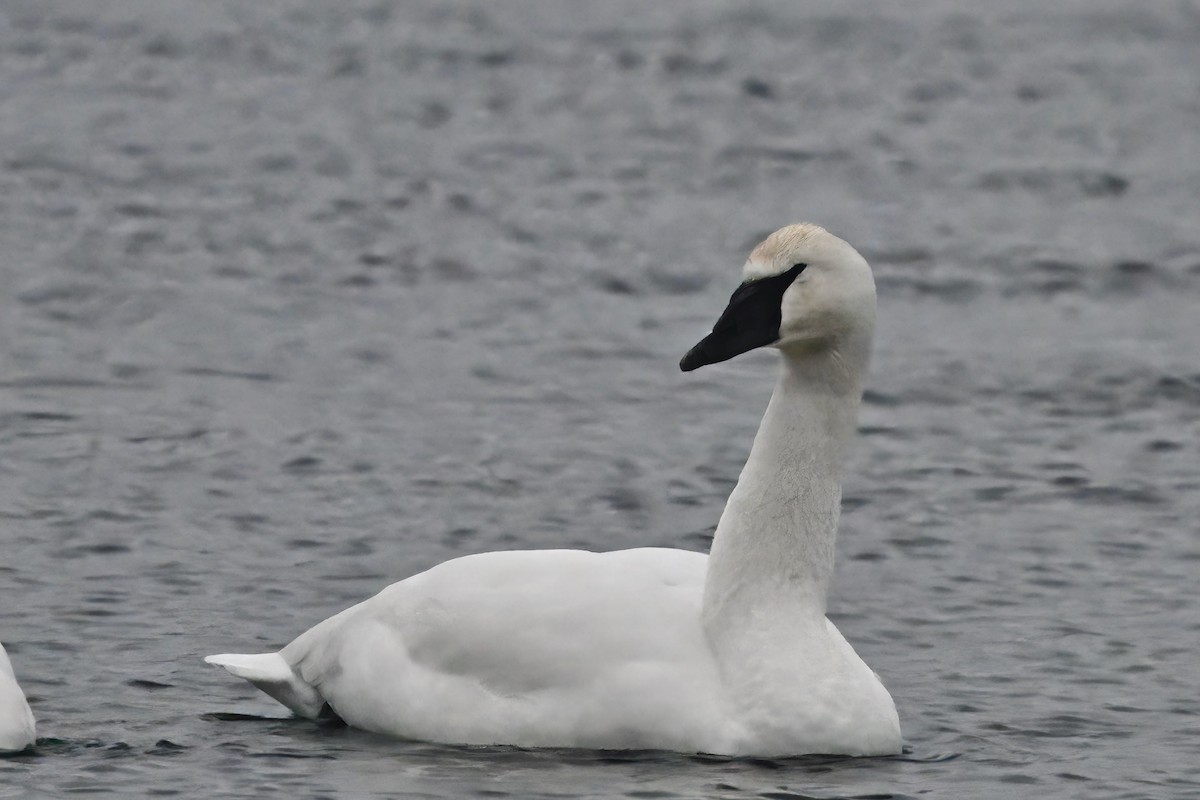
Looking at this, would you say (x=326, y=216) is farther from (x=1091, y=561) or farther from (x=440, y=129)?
(x=1091, y=561)

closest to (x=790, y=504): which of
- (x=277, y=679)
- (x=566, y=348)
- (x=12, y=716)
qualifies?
(x=277, y=679)

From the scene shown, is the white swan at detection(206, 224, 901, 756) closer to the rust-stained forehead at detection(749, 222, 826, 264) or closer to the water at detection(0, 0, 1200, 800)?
the rust-stained forehead at detection(749, 222, 826, 264)

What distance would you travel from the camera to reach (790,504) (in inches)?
406

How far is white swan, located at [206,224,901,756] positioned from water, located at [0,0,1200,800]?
154 mm

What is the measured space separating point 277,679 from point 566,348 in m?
7.21

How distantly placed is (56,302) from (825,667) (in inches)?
374

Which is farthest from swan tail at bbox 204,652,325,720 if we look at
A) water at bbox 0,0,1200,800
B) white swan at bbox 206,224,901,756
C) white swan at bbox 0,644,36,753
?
white swan at bbox 0,644,36,753

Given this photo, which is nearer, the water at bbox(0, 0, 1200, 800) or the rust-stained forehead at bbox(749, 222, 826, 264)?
the rust-stained forehead at bbox(749, 222, 826, 264)

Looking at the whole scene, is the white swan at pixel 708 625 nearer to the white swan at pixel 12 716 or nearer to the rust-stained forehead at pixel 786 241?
the rust-stained forehead at pixel 786 241

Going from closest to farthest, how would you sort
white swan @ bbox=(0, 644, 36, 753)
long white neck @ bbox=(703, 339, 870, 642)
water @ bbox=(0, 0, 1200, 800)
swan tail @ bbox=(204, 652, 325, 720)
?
white swan @ bbox=(0, 644, 36, 753), long white neck @ bbox=(703, 339, 870, 642), swan tail @ bbox=(204, 652, 325, 720), water @ bbox=(0, 0, 1200, 800)

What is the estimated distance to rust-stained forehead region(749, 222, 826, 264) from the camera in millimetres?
10016

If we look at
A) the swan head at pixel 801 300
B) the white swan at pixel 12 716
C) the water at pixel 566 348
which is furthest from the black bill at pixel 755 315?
the white swan at pixel 12 716

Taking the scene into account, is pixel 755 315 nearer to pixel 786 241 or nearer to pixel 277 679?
pixel 786 241

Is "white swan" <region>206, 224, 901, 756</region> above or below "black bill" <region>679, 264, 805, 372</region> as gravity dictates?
below
